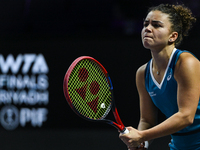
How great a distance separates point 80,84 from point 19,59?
2953 mm

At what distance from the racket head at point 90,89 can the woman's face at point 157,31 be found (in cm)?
40

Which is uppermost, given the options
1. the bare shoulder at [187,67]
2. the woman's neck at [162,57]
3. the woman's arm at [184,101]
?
the woman's neck at [162,57]

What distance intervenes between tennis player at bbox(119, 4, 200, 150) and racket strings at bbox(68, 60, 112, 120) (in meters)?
0.24

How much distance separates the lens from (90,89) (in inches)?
90.1

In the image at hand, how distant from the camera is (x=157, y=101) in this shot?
2.16 m

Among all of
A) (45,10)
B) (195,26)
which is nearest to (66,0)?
(45,10)

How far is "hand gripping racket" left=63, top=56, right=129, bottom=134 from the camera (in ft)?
7.16

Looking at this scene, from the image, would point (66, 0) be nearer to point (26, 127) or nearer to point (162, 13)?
point (26, 127)

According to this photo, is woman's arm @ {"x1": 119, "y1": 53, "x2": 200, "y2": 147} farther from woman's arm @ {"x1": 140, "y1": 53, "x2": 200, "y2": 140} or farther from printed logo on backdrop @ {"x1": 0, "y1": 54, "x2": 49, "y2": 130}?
printed logo on backdrop @ {"x1": 0, "y1": 54, "x2": 49, "y2": 130}

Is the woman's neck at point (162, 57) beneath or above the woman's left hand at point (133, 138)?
above

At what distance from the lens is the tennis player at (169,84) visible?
1.91 m

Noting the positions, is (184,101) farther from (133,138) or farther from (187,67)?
(133,138)

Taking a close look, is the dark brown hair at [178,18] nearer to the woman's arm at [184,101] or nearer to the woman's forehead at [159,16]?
the woman's forehead at [159,16]

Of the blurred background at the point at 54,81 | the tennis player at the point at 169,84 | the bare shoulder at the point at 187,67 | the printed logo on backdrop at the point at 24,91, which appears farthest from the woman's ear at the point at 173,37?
the printed logo on backdrop at the point at 24,91
